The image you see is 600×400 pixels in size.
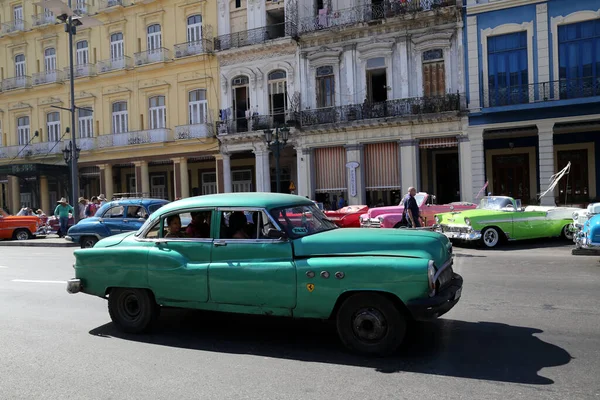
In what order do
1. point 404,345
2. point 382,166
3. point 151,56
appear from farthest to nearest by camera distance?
point 151,56 → point 382,166 → point 404,345

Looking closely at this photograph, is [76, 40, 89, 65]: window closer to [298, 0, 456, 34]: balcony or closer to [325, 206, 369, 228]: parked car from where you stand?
[298, 0, 456, 34]: balcony

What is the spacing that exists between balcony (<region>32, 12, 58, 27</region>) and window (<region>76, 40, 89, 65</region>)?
216cm

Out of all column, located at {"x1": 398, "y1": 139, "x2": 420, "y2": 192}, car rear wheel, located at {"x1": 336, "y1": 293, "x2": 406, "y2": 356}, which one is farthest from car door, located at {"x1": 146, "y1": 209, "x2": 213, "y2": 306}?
column, located at {"x1": 398, "y1": 139, "x2": 420, "y2": 192}

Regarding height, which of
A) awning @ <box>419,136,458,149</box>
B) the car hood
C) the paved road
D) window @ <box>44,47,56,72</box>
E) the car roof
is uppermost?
window @ <box>44,47,56,72</box>

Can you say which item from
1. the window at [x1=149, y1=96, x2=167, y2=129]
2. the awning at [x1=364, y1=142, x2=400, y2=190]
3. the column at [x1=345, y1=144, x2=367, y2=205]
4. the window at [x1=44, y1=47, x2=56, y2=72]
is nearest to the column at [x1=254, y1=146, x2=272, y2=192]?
the column at [x1=345, y1=144, x2=367, y2=205]

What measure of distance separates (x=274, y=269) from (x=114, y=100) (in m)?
27.8

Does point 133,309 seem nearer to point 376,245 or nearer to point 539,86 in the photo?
point 376,245

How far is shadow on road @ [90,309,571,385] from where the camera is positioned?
479 centimetres

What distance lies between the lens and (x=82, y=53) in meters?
31.3

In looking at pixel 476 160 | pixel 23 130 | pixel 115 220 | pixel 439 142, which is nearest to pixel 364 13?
pixel 439 142

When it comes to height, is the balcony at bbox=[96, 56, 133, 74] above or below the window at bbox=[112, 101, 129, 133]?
above

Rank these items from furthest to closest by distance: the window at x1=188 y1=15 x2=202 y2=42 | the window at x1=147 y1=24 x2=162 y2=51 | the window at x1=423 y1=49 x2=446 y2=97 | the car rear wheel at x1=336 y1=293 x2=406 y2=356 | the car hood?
the window at x1=147 y1=24 x2=162 y2=51 → the window at x1=188 y1=15 x2=202 y2=42 → the window at x1=423 y1=49 x2=446 y2=97 → the car hood → the car rear wheel at x1=336 y1=293 x2=406 y2=356

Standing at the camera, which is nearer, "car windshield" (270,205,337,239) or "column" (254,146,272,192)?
"car windshield" (270,205,337,239)

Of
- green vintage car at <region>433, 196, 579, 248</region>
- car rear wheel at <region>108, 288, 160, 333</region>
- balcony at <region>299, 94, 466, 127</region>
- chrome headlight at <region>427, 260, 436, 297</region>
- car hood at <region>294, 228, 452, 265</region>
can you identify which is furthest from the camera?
balcony at <region>299, 94, 466, 127</region>
